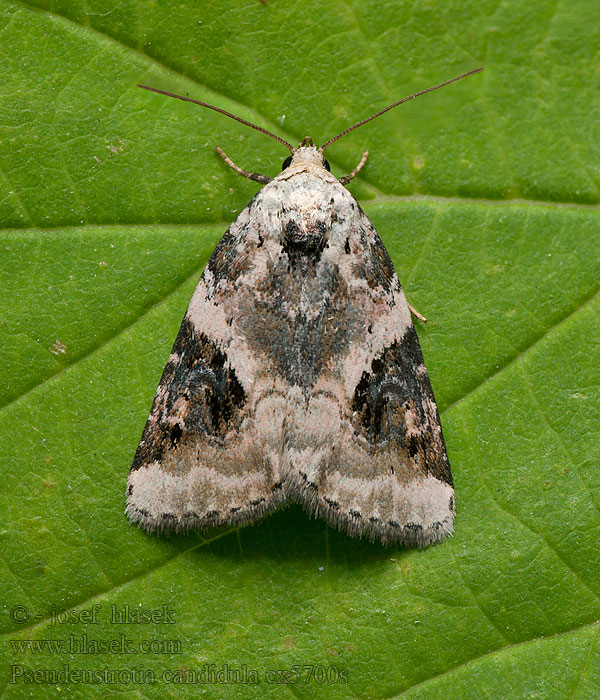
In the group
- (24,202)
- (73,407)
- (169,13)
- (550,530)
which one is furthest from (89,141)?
(550,530)

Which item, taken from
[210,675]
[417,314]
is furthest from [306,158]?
[210,675]

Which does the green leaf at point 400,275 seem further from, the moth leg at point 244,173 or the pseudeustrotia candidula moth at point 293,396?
the pseudeustrotia candidula moth at point 293,396

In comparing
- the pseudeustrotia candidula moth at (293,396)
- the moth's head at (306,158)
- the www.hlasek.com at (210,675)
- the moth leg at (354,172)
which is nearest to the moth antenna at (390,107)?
the moth's head at (306,158)

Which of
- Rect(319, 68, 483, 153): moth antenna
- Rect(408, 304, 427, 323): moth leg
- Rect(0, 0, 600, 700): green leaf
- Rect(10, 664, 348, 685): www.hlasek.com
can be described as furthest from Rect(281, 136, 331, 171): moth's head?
Rect(10, 664, 348, 685): www.hlasek.com

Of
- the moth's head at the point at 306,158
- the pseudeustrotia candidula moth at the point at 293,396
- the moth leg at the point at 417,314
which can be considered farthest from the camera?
the moth leg at the point at 417,314

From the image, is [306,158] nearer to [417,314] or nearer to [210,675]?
[417,314]

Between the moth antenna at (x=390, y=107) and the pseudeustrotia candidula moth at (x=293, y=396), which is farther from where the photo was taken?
the moth antenna at (x=390, y=107)
